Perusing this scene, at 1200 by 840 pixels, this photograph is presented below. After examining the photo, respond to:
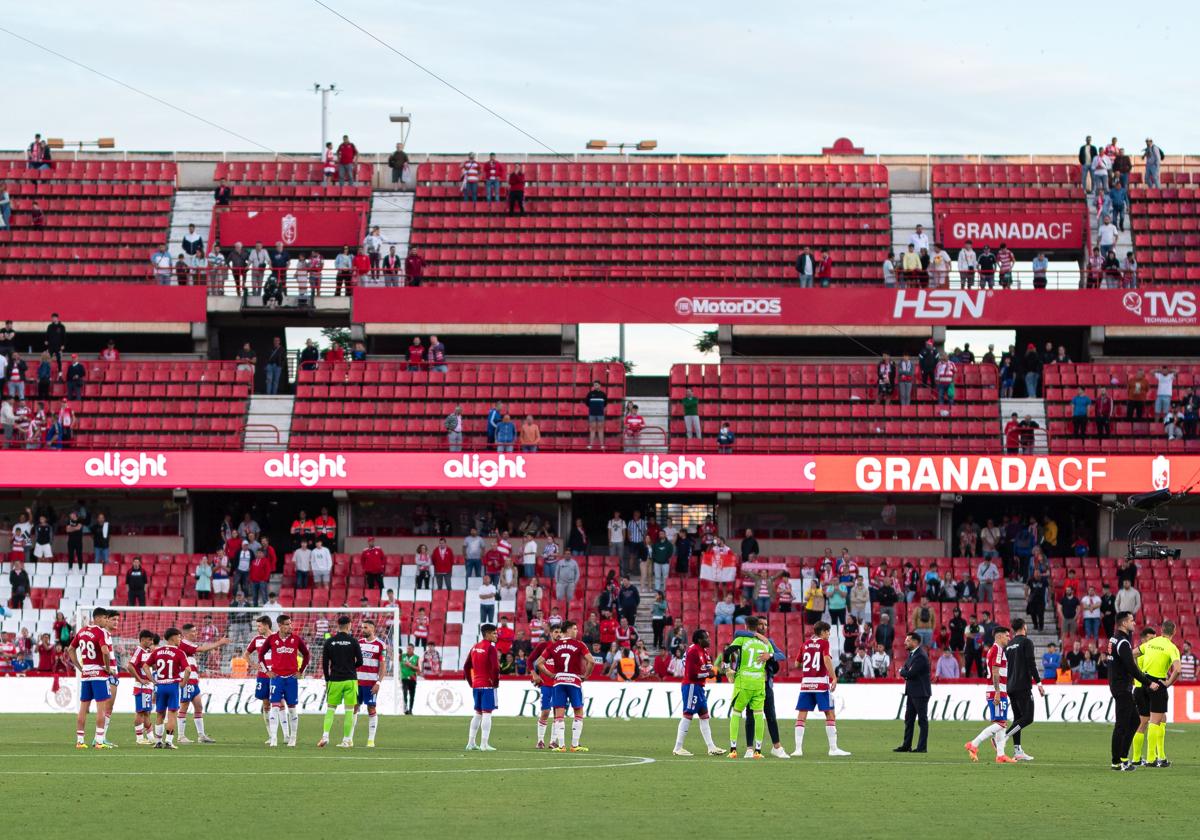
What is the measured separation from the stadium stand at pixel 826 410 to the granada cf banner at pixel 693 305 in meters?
1.83

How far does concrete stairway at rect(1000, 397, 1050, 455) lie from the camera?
4178 cm

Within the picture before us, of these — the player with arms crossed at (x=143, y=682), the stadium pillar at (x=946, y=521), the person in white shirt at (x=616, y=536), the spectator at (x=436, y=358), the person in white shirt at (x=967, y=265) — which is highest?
the person in white shirt at (x=967, y=265)

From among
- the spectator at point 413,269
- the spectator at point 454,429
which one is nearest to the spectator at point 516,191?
the spectator at point 413,269

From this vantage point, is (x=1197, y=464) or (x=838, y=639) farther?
(x=1197, y=464)

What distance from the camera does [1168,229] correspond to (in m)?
47.8

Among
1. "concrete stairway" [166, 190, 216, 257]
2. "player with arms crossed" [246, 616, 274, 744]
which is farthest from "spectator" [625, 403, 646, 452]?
"player with arms crossed" [246, 616, 274, 744]

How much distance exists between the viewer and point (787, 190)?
164 ft

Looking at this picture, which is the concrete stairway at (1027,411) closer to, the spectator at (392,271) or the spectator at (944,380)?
the spectator at (944,380)

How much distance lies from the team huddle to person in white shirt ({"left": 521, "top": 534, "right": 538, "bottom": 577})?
15.3 m

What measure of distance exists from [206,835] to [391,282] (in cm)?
3439

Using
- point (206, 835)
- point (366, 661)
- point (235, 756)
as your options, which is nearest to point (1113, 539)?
point (366, 661)

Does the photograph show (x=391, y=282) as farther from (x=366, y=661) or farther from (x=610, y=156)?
(x=366, y=661)

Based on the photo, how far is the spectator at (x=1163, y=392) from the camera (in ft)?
135

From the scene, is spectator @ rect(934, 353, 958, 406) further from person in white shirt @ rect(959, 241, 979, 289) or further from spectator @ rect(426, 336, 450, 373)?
spectator @ rect(426, 336, 450, 373)
